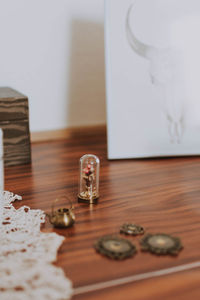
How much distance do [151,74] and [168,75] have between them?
54mm

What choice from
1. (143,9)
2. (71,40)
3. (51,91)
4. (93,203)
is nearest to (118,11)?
(143,9)

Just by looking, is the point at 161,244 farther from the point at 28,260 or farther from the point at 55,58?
the point at 55,58

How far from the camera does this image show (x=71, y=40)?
1494mm

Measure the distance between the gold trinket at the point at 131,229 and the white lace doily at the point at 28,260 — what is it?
5.1 inches

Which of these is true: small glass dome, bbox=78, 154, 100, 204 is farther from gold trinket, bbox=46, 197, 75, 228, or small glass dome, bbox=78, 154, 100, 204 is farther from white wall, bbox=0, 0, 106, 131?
white wall, bbox=0, 0, 106, 131

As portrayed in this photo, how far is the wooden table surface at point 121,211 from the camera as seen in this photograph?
65cm

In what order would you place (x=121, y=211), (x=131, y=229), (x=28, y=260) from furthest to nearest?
(x=121, y=211) → (x=131, y=229) → (x=28, y=260)

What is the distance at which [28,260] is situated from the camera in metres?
0.70

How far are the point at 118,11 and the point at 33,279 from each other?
0.88 metres

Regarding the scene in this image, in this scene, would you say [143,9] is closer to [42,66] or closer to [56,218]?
[42,66]

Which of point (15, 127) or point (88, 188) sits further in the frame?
point (15, 127)

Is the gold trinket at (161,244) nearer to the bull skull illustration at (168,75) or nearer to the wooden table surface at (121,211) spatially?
the wooden table surface at (121,211)

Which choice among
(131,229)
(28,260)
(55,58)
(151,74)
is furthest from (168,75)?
(28,260)

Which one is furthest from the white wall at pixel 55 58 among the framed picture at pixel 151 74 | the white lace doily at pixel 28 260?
the white lace doily at pixel 28 260
